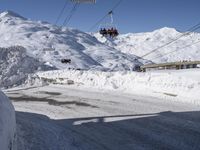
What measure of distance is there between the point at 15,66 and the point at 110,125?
94.7ft

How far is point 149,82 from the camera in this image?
21.7 m

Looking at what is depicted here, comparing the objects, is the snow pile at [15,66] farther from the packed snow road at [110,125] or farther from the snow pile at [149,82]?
the packed snow road at [110,125]

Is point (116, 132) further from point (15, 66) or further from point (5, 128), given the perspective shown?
point (15, 66)

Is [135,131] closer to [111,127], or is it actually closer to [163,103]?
[111,127]

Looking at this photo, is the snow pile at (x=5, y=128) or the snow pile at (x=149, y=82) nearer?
the snow pile at (x=5, y=128)

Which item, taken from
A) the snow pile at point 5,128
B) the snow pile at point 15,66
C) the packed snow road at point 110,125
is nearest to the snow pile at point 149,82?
the packed snow road at point 110,125

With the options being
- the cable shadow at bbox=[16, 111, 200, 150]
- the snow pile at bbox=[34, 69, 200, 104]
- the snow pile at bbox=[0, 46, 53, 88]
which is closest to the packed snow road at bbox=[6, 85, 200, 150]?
the cable shadow at bbox=[16, 111, 200, 150]

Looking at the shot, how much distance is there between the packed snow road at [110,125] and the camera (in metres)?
9.62

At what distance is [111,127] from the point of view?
38.3 ft

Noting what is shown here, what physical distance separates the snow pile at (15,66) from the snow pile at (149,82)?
6933mm

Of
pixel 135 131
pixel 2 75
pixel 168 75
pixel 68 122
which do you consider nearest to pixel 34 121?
pixel 68 122

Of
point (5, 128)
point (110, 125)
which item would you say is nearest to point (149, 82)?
point (110, 125)

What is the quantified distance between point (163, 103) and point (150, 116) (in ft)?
10.8

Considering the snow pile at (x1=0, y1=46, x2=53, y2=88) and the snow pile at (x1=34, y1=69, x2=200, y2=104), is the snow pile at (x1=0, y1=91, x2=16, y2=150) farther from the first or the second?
the snow pile at (x1=0, y1=46, x2=53, y2=88)
